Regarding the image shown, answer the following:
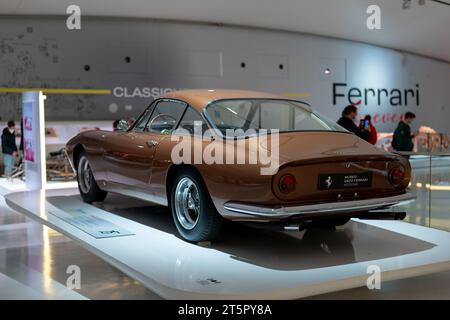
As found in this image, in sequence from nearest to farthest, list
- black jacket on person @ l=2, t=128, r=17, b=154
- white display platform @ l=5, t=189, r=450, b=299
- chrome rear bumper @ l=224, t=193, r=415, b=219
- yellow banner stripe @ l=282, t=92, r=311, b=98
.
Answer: white display platform @ l=5, t=189, r=450, b=299 < chrome rear bumper @ l=224, t=193, r=415, b=219 < black jacket on person @ l=2, t=128, r=17, b=154 < yellow banner stripe @ l=282, t=92, r=311, b=98

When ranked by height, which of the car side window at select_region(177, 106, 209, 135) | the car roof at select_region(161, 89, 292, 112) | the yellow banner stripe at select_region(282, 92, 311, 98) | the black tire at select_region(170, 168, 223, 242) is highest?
the yellow banner stripe at select_region(282, 92, 311, 98)

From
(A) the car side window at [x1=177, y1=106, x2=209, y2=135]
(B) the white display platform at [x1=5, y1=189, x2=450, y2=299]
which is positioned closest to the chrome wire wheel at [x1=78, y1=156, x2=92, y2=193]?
(B) the white display platform at [x1=5, y1=189, x2=450, y2=299]

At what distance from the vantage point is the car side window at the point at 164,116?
426cm

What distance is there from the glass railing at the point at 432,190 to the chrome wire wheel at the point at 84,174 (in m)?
3.47


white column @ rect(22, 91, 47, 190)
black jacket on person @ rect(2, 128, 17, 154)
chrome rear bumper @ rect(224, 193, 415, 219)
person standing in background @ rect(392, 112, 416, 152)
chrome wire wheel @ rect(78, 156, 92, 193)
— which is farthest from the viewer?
black jacket on person @ rect(2, 128, 17, 154)

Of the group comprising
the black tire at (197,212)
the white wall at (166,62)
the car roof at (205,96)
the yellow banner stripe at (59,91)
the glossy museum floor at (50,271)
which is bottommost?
the glossy museum floor at (50,271)

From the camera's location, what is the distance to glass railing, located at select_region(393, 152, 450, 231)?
5.42 m

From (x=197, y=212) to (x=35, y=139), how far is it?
496 cm

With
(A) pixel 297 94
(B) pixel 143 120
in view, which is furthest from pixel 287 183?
(A) pixel 297 94

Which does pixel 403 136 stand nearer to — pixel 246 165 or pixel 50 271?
pixel 246 165

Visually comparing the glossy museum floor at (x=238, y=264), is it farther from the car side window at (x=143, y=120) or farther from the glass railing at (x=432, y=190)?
the glass railing at (x=432, y=190)

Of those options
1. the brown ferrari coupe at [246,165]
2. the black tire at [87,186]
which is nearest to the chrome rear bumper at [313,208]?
the brown ferrari coupe at [246,165]

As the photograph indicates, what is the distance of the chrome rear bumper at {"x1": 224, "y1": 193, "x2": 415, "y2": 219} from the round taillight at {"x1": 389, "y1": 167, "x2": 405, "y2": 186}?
0.44ft

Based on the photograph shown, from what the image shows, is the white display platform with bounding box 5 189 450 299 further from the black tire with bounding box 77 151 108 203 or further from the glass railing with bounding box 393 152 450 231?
the glass railing with bounding box 393 152 450 231
